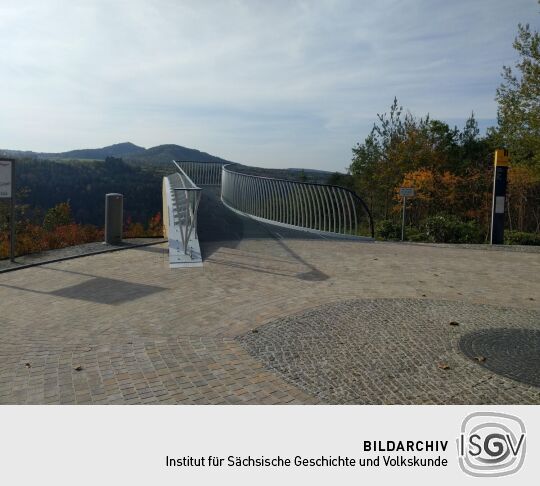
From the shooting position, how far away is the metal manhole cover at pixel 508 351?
13.0ft

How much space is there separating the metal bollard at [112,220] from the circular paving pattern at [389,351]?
642 centimetres

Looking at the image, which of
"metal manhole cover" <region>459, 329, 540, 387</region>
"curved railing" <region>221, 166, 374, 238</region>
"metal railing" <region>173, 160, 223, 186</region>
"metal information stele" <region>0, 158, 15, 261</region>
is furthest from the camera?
"metal railing" <region>173, 160, 223, 186</region>

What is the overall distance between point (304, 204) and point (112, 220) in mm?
5039

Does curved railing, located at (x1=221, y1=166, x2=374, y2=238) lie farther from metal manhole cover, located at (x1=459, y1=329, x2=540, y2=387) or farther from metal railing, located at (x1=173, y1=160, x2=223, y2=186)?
metal railing, located at (x1=173, y1=160, x2=223, y2=186)

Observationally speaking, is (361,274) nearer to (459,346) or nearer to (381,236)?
(459,346)

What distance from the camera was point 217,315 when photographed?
18.0ft

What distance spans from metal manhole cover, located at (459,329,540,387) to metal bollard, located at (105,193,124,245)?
800 cm

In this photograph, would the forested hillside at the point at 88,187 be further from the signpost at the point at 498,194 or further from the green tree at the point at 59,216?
the signpost at the point at 498,194

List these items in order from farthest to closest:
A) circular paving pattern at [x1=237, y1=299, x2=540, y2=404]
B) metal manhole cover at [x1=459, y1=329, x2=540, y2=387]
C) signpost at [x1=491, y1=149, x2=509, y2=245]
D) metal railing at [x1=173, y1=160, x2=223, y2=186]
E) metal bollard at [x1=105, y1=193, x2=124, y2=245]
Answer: metal railing at [x1=173, y1=160, x2=223, y2=186], signpost at [x1=491, y1=149, x2=509, y2=245], metal bollard at [x1=105, y1=193, x2=124, y2=245], metal manhole cover at [x1=459, y1=329, x2=540, y2=387], circular paving pattern at [x1=237, y1=299, x2=540, y2=404]

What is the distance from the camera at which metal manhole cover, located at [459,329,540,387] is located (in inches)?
156

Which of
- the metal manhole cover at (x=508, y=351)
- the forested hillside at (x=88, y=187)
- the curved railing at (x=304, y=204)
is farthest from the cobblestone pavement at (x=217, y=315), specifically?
the forested hillside at (x=88, y=187)

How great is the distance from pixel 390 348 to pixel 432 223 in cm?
1121

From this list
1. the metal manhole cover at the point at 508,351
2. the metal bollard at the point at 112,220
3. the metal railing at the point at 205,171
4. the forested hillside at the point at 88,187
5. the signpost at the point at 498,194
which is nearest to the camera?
the metal manhole cover at the point at 508,351

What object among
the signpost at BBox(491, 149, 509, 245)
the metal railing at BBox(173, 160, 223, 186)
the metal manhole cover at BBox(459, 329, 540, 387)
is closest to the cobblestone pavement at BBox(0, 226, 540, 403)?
the metal manhole cover at BBox(459, 329, 540, 387)
